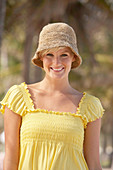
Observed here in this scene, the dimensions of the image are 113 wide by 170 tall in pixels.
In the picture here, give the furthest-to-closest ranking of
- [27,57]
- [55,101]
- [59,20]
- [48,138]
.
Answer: [27,57] < [59,20] < [55,101] < [48,138]

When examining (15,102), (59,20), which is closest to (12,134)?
(15,102)

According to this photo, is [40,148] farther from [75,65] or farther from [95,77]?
[95,77]

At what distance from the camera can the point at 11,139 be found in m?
2.54

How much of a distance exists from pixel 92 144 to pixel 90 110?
0.26m

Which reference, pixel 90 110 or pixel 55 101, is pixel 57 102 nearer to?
pixel 55 101

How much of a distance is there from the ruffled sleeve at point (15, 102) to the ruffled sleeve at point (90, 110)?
0.46m

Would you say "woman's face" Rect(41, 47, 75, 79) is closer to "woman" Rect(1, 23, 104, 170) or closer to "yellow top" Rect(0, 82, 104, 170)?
"woman" Rect(1, 23, 104, 170)

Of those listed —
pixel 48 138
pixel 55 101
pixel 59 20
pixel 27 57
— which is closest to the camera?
pixel 48 138

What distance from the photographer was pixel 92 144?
268cm

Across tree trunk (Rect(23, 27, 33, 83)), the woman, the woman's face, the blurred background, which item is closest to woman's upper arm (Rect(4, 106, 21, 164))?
the woman

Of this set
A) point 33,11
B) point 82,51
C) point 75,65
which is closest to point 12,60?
point 82,51

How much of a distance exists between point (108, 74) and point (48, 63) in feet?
51.1

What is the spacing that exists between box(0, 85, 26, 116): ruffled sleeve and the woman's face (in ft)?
0.91

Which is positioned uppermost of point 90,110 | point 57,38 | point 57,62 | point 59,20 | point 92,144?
point 59,20
